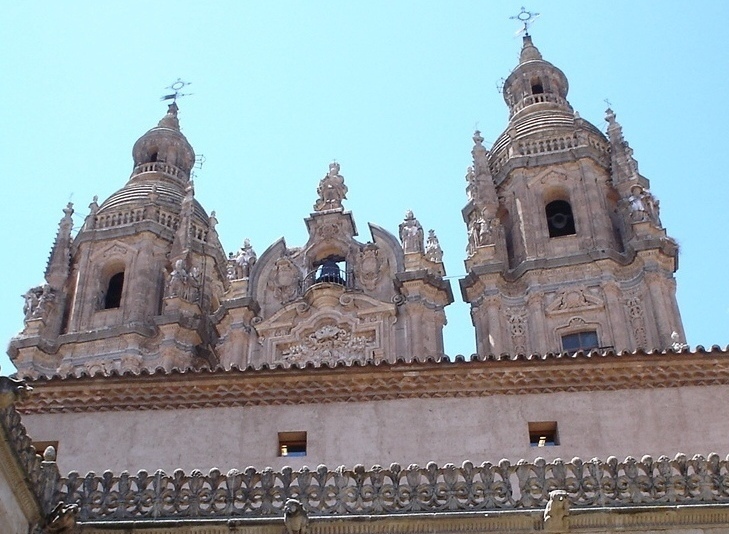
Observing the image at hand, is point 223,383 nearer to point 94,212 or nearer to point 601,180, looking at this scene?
point 601,180

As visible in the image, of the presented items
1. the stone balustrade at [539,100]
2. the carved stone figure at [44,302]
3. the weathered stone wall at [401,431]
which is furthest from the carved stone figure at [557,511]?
the stone balustrade at [539,100]

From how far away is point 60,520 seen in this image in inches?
542

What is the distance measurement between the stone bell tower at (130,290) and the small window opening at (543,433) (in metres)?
16.1

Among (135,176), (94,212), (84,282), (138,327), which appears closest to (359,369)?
(138,327)

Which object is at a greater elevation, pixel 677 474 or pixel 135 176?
pixel 135 176

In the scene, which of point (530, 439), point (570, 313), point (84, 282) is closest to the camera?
point (530, 439)

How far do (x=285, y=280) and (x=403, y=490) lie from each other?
17922mm

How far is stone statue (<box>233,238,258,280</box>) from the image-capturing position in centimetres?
3250

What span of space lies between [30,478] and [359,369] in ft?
21.1

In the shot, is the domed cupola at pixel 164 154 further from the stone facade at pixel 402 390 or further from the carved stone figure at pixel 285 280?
the carved stone figure at pixel 285 280

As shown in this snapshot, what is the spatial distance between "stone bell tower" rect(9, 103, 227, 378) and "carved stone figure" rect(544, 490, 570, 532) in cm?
1937

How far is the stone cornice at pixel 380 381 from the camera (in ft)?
58.4

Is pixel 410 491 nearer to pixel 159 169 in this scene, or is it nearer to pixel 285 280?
pixel 285 280

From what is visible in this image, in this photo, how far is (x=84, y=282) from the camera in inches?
1420
